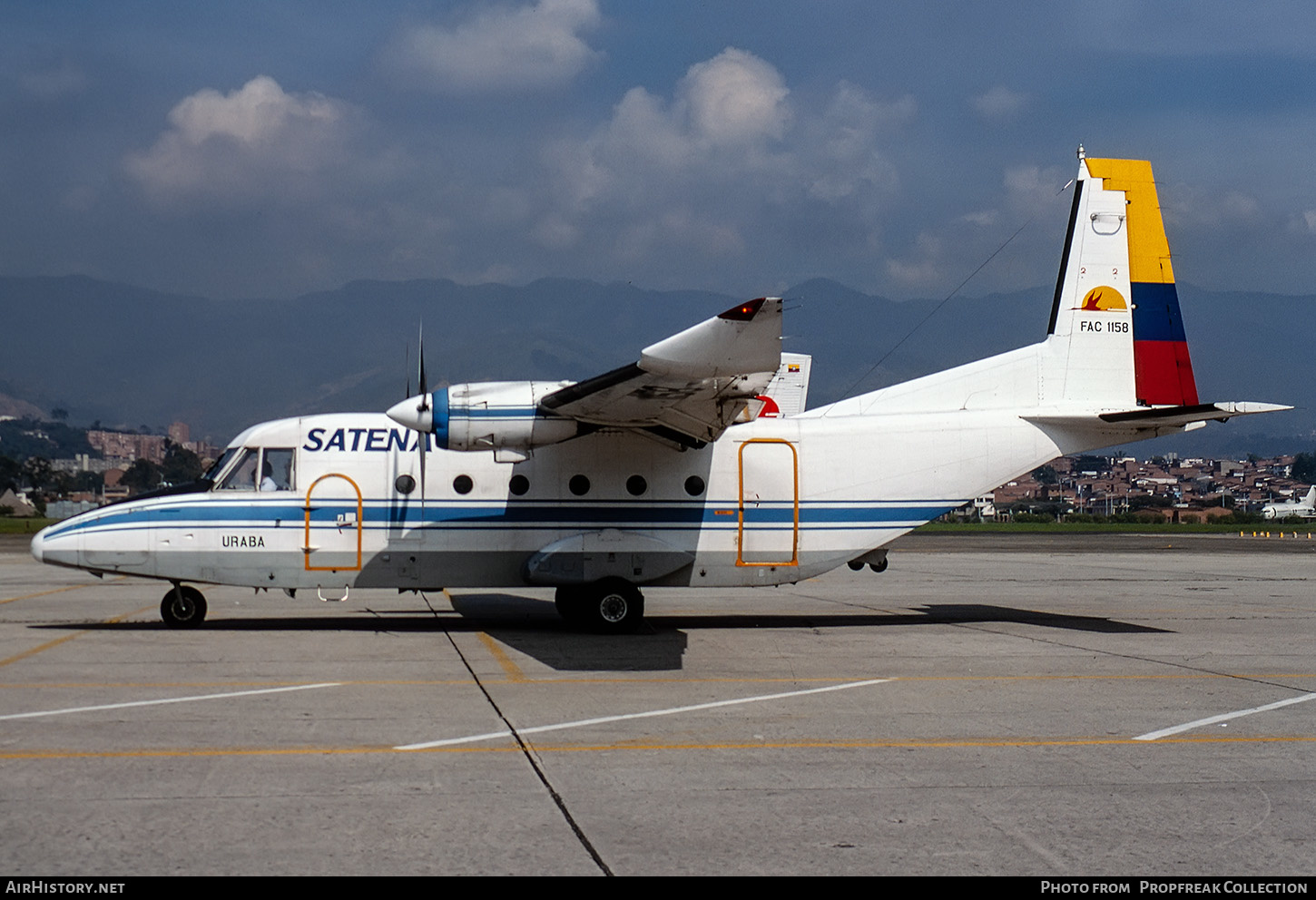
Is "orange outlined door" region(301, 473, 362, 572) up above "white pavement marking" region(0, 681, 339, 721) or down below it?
above

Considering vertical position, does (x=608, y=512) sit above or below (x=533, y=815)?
above

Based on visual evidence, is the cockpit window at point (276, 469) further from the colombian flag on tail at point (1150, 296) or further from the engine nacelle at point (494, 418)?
the colombian flag on tail at point (1150, 296)

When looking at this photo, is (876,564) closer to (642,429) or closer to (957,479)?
(957,479)

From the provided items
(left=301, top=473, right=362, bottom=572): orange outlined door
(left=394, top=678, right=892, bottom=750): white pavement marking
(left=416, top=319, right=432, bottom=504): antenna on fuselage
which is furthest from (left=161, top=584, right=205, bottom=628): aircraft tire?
(left=394, top=678, right=892, bottom=750): white pavement marking

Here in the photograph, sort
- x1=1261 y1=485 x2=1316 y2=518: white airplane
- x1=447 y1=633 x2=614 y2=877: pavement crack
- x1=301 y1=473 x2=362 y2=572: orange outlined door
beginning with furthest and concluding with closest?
1. x1=1261 y1=485 x2=1316 y2=518: white airplane
2. x1=301 y1=473 x2=362 y2=572: orange outlined door
3. x1=447 y1=633 x2=614 y2=877: pavement crack

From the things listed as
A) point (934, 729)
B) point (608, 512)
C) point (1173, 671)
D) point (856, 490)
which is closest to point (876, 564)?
point (856, 490)

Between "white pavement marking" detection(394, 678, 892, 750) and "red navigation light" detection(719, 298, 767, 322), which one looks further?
"red navigation light" detection(719, 298, 767, 322)

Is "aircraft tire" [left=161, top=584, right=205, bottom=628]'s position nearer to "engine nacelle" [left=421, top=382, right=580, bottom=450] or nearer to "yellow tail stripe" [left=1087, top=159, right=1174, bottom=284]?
"engine nacelle" [left=421, top=382, right=580, bottom=450]

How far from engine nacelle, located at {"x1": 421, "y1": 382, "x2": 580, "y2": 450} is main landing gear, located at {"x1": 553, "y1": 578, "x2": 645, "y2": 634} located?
251 centimetres

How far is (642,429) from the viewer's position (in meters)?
15.7

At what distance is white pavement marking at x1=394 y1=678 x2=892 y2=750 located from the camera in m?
8.72

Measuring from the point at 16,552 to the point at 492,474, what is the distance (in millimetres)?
31493

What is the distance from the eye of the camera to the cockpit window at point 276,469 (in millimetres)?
15883

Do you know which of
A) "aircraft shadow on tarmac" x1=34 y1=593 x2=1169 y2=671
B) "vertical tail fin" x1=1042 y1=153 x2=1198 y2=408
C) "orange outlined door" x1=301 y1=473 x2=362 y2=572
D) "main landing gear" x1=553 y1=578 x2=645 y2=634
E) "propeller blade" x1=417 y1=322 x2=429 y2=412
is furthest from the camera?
"vertical tail fin" x1=1042 y1=153 x2=1198 y2=408
